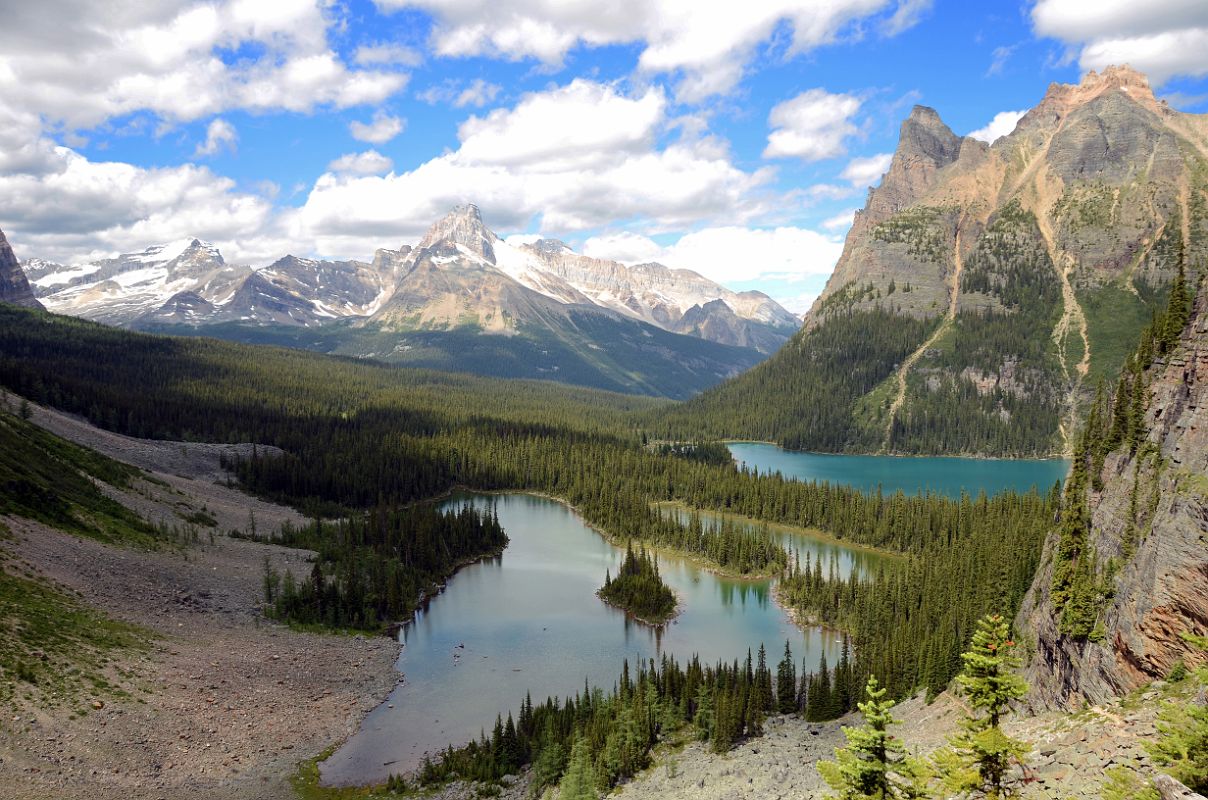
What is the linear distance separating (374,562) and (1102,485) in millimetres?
87383

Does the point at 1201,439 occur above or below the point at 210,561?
above

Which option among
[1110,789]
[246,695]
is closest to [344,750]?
[246,695]

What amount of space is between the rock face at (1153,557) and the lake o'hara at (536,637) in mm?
34281

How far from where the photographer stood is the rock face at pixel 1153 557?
104 feet

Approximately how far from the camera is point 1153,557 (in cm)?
3459

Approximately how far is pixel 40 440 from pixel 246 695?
2472 inches

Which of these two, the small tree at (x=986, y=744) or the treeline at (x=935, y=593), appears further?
the treeline at (x=935, y=593)

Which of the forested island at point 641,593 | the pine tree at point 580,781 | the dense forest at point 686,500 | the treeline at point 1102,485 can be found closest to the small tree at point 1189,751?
the treeline at point 1102,485

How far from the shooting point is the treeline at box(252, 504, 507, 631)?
8544 cm

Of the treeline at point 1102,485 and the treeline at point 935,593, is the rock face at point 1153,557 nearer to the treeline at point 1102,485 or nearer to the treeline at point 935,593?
the treeline at point 1102,485

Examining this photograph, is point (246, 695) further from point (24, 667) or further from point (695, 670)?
point (695, 670)

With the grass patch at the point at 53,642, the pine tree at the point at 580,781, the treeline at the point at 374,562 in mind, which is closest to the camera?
the pine tree at the point at 580,781

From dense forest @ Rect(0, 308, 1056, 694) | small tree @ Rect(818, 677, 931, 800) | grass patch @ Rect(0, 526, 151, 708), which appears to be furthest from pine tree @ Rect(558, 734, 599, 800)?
grass patch @ Rect(0, 526, 151, 708)

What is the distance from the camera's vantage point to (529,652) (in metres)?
81.3
